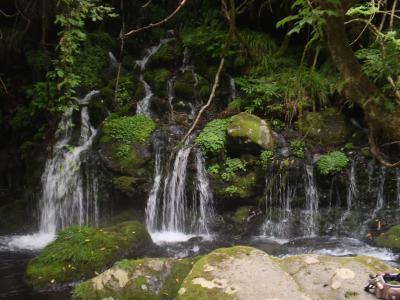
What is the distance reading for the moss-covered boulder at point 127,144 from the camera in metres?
8.06

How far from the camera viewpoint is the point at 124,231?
6.59m

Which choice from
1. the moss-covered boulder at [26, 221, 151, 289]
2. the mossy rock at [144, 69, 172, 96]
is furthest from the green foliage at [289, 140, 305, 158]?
the mossy rock at [144, 69, 172, 96]

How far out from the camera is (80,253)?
19.1 ft

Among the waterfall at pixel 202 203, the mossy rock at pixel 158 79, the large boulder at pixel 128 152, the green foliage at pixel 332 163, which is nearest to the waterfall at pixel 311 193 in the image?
the green foliage at pixel 332 163

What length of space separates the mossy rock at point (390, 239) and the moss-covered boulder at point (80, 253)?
3.77m

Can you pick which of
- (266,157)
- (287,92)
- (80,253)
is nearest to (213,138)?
(266,157)

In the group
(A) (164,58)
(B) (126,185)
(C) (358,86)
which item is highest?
(A) (164,58)

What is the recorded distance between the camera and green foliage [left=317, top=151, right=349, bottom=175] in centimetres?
764

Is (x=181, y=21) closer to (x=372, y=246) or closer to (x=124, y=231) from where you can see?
(x=124, y=231)

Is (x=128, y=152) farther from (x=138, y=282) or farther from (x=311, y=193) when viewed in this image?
(x=138, y=282)

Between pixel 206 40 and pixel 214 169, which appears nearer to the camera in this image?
pixel 214 169

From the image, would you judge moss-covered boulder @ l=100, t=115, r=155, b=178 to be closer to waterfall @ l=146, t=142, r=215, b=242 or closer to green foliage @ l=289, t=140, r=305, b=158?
waterfall @ l=146, t=142, r=215, b=242

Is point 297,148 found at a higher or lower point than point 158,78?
lower

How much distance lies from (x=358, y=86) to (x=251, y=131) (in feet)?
17.8
